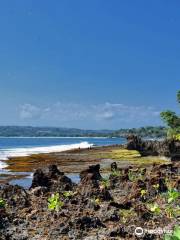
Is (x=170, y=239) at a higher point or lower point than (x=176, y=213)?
higher

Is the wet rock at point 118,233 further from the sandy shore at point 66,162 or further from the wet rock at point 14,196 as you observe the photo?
the sandy shore at point 66,162

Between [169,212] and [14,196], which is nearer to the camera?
[169,212]

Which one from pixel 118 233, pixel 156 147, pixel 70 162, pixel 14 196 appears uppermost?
pixel 14 196

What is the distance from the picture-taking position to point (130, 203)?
44.8 ft

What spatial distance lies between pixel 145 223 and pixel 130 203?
197 cm

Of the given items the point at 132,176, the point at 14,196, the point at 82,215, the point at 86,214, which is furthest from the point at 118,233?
the point at 132,176

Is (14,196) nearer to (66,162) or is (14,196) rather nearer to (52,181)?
(52,181)

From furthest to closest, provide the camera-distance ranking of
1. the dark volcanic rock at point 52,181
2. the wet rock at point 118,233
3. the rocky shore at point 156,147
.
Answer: the rocky shore at point 156,147
the dark volcanic rock at point 52,181
the wet rock at point 118,233

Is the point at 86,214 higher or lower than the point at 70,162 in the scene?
higher

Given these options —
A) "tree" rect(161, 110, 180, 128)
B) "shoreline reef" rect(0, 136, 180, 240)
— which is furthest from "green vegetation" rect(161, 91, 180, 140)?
"shoreline reef" rect(0, 136, 180, 240)

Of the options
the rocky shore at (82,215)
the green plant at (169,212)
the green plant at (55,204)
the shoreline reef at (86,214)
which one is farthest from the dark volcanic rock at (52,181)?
the green plant at (169,212)

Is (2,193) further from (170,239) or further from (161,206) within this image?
(170,239)

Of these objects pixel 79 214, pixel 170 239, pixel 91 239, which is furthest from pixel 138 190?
pixel 170 239

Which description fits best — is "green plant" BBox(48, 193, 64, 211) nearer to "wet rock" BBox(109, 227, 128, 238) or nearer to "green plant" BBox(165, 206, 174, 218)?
"wet rock" BBox(109, 227, 128, 238)
